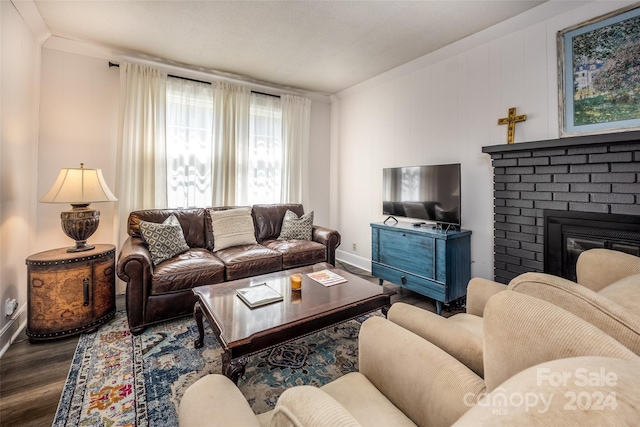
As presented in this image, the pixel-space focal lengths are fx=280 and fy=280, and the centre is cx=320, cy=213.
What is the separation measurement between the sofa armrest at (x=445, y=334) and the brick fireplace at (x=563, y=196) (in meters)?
1.81

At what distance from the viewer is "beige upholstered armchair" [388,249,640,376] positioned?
636mm

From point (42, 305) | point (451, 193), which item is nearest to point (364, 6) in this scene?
point (451, 193)

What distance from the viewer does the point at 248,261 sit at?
2.85 meters

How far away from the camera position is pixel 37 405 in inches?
60.9

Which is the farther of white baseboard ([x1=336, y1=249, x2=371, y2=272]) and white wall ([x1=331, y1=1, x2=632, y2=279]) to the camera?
white baseboard ([x1=336, y1=249, x2=371, y2=272])

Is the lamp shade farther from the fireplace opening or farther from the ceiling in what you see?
the fireplace opening

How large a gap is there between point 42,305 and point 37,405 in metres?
0.89

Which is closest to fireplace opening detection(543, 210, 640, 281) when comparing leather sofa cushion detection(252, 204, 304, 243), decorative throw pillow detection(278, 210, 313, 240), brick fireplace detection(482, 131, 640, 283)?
brick fireplace detection(482, 131, 640, 283)

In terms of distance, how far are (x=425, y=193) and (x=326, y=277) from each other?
1.57 metres

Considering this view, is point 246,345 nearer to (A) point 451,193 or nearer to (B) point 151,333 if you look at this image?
(B) point 151,333

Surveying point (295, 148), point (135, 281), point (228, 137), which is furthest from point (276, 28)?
point (135, 281)

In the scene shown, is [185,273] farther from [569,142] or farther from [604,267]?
[569,142]

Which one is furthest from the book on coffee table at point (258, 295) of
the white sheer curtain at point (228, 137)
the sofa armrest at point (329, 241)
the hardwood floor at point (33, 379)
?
the white sheer curtain at point (228, 137)

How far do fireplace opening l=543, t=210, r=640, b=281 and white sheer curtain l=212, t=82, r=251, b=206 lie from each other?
3.50m
